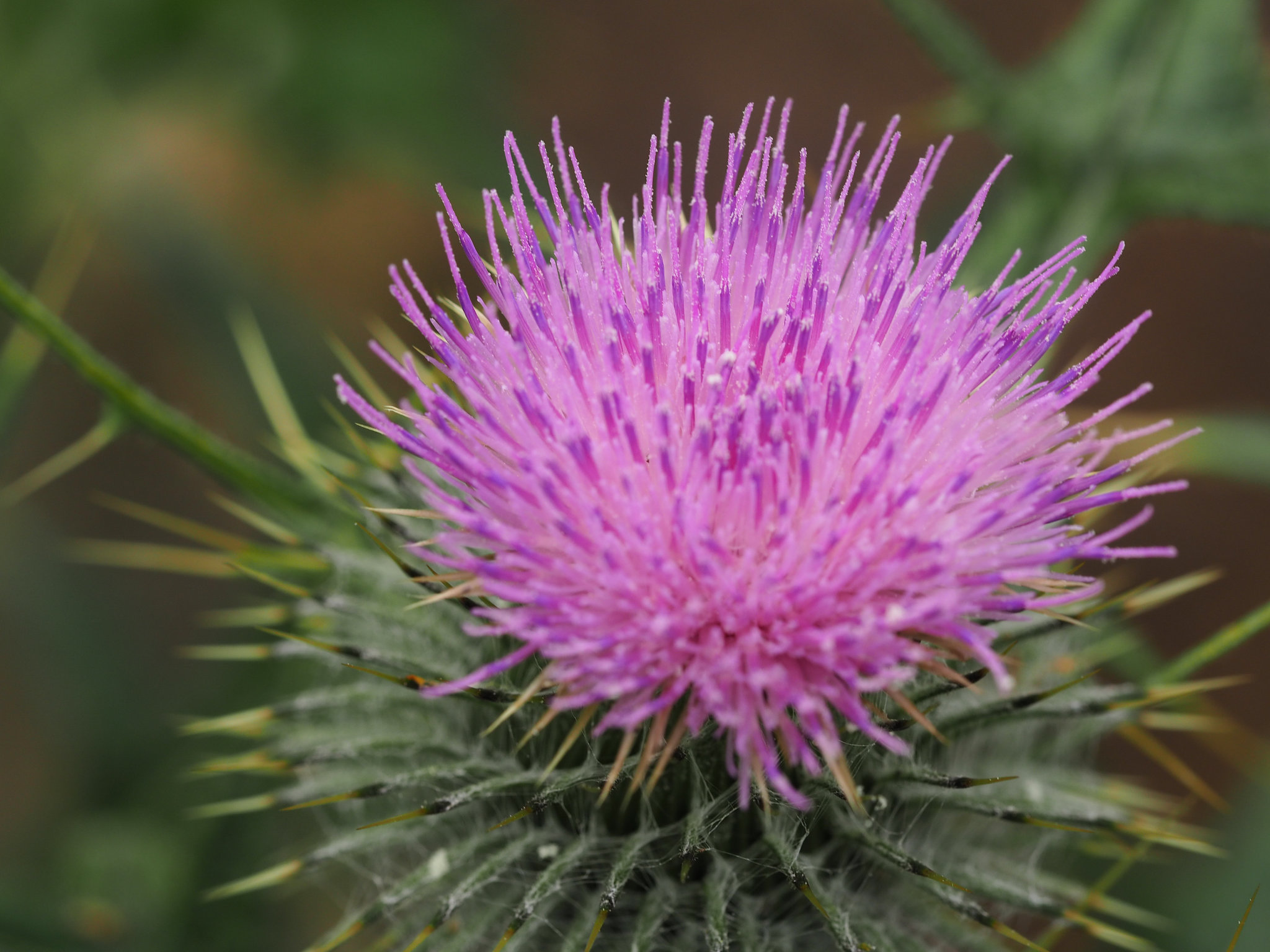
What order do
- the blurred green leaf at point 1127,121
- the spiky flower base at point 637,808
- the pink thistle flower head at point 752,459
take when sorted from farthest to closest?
the blurred green leaf at point 1127,121 < the spiky flower base at point 637,808 < the pink thistle flower head at point 752,459

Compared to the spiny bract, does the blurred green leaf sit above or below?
above

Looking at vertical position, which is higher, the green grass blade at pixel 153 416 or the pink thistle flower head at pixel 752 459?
the green grass blade at pixel 153 416

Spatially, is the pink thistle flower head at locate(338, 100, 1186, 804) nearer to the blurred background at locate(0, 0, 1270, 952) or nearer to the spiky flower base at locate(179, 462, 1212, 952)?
the spiky flower base at locate(179, 462, 1212, 952)

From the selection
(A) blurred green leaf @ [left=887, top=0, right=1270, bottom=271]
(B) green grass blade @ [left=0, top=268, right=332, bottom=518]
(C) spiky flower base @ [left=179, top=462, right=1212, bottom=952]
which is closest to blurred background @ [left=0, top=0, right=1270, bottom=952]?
(A) blurred green leaf @ [left=887, top=0, right=1270, bottom=271]

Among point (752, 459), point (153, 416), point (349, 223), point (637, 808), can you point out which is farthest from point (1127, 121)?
point (349, 223)

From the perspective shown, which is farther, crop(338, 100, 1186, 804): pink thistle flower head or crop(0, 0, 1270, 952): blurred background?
crop(0, 0, 1270, 952): blurred background

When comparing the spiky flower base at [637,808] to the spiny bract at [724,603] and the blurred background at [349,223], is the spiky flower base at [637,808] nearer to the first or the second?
the spiny bract at [724,603]

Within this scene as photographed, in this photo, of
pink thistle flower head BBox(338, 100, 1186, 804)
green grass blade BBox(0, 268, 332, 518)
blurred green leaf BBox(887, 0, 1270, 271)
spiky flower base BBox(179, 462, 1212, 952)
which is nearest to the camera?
pink thistle flower head BBox(338, 100, 1186, 804)

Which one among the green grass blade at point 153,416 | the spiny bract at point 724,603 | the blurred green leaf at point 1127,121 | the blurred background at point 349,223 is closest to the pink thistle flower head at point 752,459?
the spiny bract at point 724,603

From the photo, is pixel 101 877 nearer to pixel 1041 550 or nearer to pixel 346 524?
pixel 346 524
